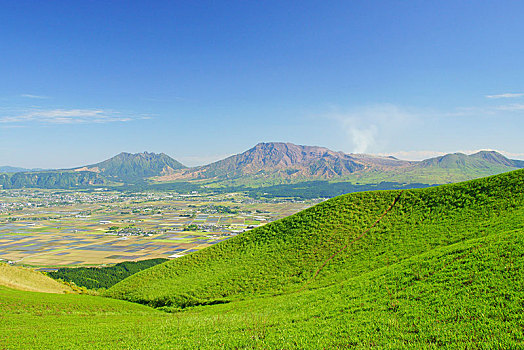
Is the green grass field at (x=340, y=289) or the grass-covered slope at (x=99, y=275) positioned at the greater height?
the green grass field at (x=340, y=289)

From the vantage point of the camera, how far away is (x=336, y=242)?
45.9 m

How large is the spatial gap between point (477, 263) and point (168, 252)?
137829 mm

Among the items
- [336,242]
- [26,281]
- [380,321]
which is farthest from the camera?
[336,242]

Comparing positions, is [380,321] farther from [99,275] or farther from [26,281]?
[99,275]

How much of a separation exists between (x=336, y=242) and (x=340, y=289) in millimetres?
20246

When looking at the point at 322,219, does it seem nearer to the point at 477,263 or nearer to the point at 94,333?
the point at 477,263

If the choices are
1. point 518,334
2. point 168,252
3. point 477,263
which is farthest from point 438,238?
point 168,252

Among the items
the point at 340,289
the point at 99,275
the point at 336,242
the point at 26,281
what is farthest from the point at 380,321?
the point at 99,275

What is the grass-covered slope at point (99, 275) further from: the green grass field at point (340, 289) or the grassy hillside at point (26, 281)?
the green grass field at point (340, 289)

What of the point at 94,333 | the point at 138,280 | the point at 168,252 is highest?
the point at 94,333

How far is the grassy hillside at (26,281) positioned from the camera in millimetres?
42688

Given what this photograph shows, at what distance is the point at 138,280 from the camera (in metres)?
52.6

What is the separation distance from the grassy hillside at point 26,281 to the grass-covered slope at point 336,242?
942 cm

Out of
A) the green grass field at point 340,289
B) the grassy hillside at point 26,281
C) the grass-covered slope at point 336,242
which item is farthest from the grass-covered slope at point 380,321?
the grassy hillside at point 26,281
